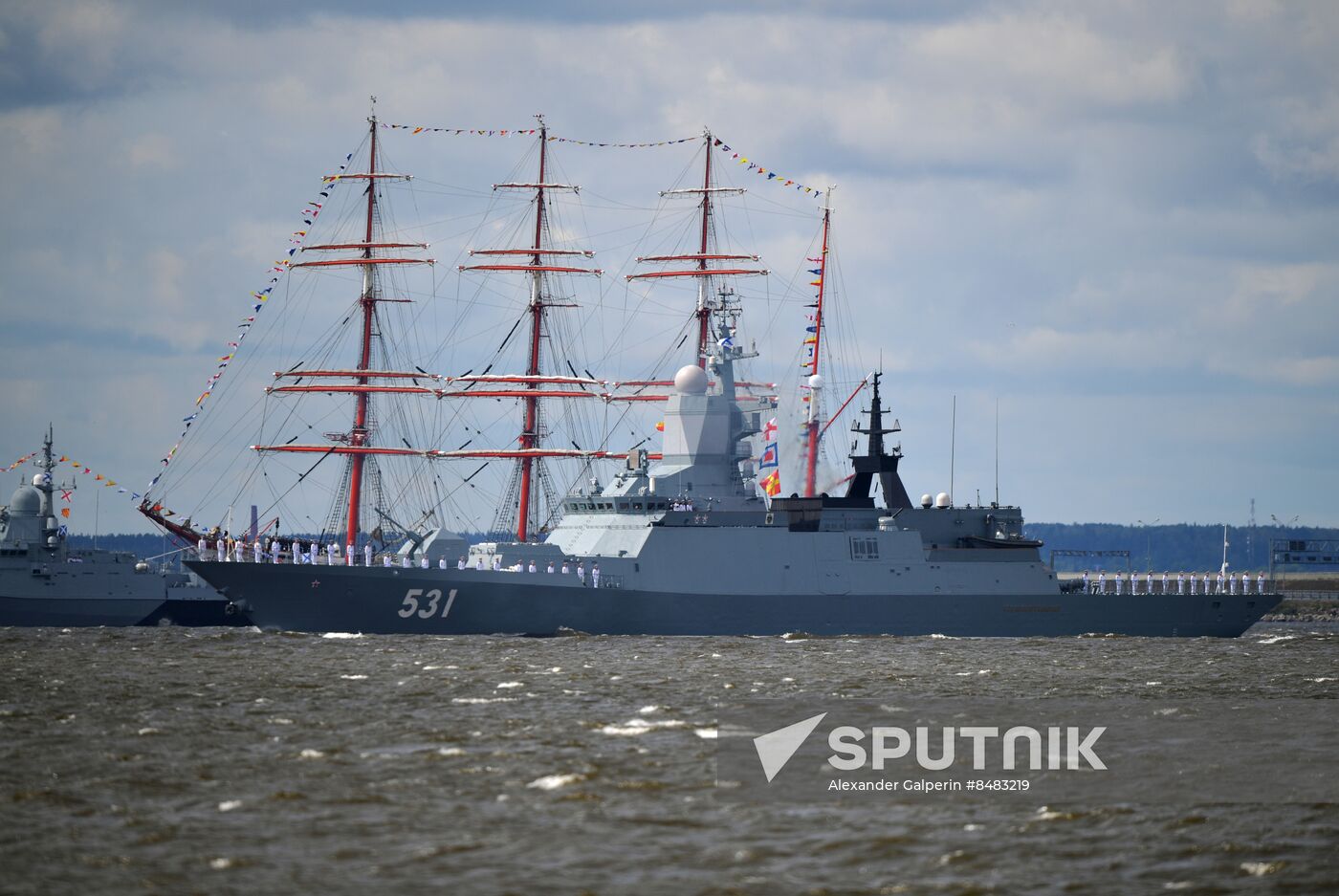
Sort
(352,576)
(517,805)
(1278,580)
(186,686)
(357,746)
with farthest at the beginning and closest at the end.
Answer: (1278,580) < (352,576) < (186,686) < (357,746) < (517,805)

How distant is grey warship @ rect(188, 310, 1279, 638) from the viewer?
138 feet

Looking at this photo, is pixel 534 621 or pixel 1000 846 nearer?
pixel 1000 846

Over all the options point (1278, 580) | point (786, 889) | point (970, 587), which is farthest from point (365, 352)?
point (1278, 580)

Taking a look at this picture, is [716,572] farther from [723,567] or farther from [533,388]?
[533,388]

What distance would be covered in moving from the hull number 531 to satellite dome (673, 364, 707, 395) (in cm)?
999

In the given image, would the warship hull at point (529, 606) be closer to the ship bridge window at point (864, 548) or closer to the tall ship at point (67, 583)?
the ship bridge window at point (864, 548)

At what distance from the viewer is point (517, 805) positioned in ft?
54.5

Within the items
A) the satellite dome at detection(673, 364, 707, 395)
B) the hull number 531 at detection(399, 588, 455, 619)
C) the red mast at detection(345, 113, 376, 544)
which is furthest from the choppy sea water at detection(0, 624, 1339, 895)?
the red mast at detection(345, 113, 376, 544)

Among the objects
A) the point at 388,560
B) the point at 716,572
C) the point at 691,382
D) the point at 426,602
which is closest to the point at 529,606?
the point at 426,602

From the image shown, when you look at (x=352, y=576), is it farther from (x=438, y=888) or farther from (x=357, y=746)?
(x=438, y=888)

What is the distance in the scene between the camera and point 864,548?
4622 centimetres

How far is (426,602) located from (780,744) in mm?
22359

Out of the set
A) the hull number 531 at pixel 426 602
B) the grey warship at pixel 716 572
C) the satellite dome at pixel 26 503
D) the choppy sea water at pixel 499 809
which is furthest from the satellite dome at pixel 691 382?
the satellite dome at pixel 26 503

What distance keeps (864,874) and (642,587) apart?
29.5 meters
